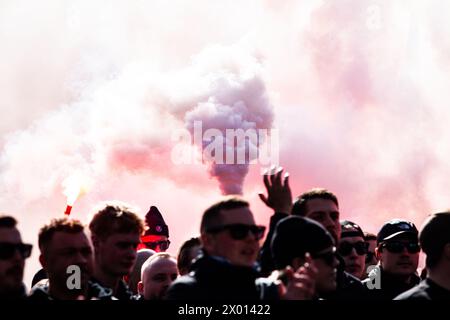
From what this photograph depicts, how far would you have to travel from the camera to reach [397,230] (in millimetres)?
10133

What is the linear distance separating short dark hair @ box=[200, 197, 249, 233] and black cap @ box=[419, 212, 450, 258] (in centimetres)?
174

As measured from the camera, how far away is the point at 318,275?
6.64 meters

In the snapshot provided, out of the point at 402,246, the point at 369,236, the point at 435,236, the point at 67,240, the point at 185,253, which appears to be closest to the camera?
the point at 435,236

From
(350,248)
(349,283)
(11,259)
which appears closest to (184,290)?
(11,259)

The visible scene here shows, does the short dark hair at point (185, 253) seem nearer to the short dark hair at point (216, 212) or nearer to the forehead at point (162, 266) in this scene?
the forehead at point (162, 266)

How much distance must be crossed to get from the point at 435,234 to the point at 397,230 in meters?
2.76

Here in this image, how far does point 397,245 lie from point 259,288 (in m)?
3.87

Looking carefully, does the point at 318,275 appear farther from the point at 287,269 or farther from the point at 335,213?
the point at 335,213

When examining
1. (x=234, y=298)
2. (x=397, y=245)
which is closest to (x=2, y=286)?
(x=234, y=298)

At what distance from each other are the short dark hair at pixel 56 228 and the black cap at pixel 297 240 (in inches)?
75.3

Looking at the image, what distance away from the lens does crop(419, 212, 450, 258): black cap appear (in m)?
7.31

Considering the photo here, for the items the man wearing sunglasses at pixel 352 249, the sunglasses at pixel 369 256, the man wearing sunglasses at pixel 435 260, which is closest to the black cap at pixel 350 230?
the man wearing sunglasses at pixel 352 249

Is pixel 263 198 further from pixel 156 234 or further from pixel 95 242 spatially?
pixel 156 234

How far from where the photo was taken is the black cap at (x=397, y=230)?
10.1 metres
